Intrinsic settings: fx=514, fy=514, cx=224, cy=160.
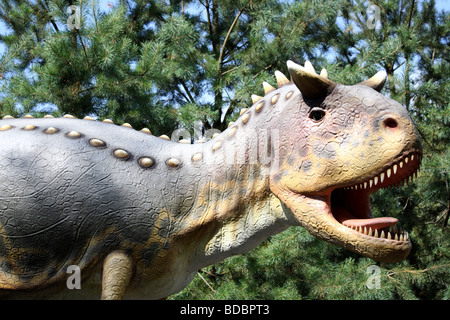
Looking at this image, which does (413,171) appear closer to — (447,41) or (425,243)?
(425,243)

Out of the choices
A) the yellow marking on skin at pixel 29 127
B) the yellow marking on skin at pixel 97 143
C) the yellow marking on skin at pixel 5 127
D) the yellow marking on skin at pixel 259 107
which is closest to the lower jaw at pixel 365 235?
the yellow marking on skin at pixel 259 107

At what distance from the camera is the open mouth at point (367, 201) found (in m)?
2.55

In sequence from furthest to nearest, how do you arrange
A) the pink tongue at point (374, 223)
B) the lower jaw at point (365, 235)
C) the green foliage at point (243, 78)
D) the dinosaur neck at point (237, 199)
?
the green foliage at point (243, 78) < the dinosaur neck at point (237, 199) < the pink tongue at point (374, 223) < the lower jaw at point (365, 235)

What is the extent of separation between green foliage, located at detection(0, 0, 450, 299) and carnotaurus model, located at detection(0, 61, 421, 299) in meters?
3.32

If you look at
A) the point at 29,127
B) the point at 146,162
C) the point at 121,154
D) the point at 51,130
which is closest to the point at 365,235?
the point at 146,162

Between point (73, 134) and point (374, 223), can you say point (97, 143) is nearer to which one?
point (73, 134)

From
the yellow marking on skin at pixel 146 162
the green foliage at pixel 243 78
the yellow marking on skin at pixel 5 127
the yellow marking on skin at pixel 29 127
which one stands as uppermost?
the green foliage at pixel 243 78

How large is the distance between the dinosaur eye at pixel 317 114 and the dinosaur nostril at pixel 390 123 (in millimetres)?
332

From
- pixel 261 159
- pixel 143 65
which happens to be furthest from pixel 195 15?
pixel 261 159

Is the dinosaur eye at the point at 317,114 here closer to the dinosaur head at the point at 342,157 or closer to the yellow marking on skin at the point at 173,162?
the dinosaur head at the point at 342,157

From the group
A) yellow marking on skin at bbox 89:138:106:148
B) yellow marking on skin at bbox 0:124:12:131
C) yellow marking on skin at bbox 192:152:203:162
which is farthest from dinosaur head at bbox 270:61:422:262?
yellow marking on skin at bbox 0:124:12:131

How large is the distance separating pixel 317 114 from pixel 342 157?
293mm

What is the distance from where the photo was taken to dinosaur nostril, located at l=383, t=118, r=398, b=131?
2566mm

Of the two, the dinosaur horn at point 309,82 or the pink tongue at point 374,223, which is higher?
the dinosaur horn at point 309,82
